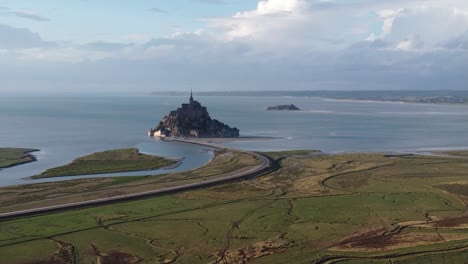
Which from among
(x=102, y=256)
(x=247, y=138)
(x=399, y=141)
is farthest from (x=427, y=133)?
(x=102, y=256)

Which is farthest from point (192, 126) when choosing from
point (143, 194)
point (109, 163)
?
point (143, 194)

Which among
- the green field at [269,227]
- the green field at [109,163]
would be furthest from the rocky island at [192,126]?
the green field at [269,227]

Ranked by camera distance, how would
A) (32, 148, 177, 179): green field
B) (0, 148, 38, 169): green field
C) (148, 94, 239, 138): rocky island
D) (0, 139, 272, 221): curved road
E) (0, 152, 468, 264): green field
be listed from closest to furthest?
(0, 152, 468, 264): green field, (0, 139, 272, 221): curved road, (32, 148, 177, 179): green field, (0, 148, 38, 169): green field, (148, 94, 239, 138): rocky island

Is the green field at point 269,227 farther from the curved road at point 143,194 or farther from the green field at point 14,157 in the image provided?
the green field at point 14,157

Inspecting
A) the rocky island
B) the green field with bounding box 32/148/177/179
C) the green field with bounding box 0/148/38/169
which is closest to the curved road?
the green field with bounding box 32/148/177/179

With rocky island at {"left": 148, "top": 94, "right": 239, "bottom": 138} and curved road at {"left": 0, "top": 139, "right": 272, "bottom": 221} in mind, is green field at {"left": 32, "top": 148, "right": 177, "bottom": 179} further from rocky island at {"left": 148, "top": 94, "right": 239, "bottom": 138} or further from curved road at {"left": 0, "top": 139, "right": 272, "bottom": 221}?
rocky island at {"left": 148, "top": 94, "right": 239, "bottom": 138}

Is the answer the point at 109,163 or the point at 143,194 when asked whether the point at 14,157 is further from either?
the point at 143,194
